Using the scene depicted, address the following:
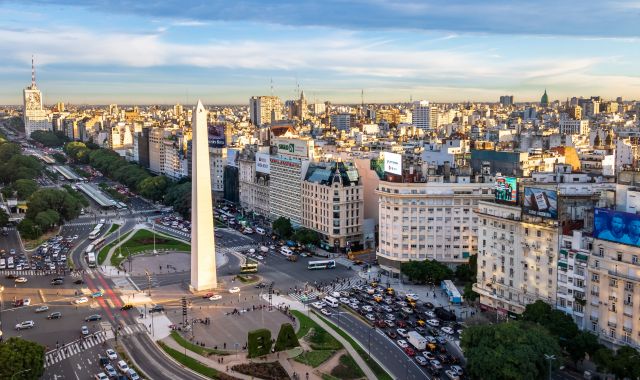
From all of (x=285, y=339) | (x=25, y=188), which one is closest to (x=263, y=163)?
(x=25, y=188)

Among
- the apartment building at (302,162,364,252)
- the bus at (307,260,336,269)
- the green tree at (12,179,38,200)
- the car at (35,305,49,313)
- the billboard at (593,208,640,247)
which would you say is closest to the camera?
the billboard at (593,208,640,247)

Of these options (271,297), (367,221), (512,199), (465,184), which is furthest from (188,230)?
(512,199)

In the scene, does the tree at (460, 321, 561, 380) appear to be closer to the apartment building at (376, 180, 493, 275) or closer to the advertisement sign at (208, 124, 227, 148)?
the apartment building at (376, 180, 493, 275)

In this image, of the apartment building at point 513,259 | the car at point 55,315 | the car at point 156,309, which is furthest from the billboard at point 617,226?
the car at point 55,315

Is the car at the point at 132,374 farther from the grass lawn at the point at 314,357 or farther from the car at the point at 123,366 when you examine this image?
the grass lawn at the point at 314,357

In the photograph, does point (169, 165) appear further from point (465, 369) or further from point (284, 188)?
point (465, 369)

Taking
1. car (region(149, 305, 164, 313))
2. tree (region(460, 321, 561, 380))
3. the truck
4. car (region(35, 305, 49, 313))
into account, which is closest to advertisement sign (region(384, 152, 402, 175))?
the truck
